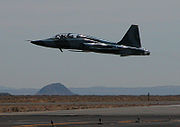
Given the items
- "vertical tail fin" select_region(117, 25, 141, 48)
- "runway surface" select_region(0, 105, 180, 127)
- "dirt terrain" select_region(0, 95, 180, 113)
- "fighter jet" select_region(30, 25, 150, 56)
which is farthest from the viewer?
"dirt terrain" select_region(0, 95, 180, 113)

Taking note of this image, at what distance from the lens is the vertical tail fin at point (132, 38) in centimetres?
6935

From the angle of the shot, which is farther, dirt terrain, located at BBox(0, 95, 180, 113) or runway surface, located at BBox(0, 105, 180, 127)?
dirt terrain, located at BBox(0, 95, 180, 113)

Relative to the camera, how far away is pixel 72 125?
4406cm

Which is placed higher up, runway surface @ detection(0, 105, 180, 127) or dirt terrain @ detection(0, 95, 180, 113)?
dirt terrain @ detection(0, 95, 180, 113)

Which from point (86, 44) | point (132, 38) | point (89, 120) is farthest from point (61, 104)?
point (89, 120)

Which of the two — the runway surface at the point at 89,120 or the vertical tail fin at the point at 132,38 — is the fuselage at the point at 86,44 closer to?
the vertical tail fin at the point at 132,38

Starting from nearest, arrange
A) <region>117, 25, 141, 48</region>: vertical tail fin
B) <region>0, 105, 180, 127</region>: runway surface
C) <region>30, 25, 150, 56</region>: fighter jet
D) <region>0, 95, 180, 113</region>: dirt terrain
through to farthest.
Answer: <region>0, 105, 180, 127</region>: runway surface → <region>30, 25, 150, 56</region>: fighter jet → <region>117, 25, 141, 48</region>: vertical tail fin → <region>0, 95, 180, 113</region>: dirt terrain

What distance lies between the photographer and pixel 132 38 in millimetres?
69688


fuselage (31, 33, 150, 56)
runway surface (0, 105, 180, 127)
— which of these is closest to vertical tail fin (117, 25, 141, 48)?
fuselage (31, 33, 150, 56)

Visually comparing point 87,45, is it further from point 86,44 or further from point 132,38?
point 132,38

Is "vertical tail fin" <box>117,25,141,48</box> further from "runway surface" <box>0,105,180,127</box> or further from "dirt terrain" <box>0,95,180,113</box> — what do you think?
"dirt terrain" <box>0,95,180,113</box>

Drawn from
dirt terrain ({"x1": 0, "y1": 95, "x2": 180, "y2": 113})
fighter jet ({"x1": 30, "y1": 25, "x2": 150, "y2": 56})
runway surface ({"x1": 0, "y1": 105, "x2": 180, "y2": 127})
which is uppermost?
fighter jet ({"x1": 30, "y1": 25, "x2": 150, "y2": 56})

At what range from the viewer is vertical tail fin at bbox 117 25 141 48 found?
228ft

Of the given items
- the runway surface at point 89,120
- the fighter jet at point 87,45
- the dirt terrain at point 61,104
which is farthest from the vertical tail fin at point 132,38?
the dirt terrain at point 61,104
